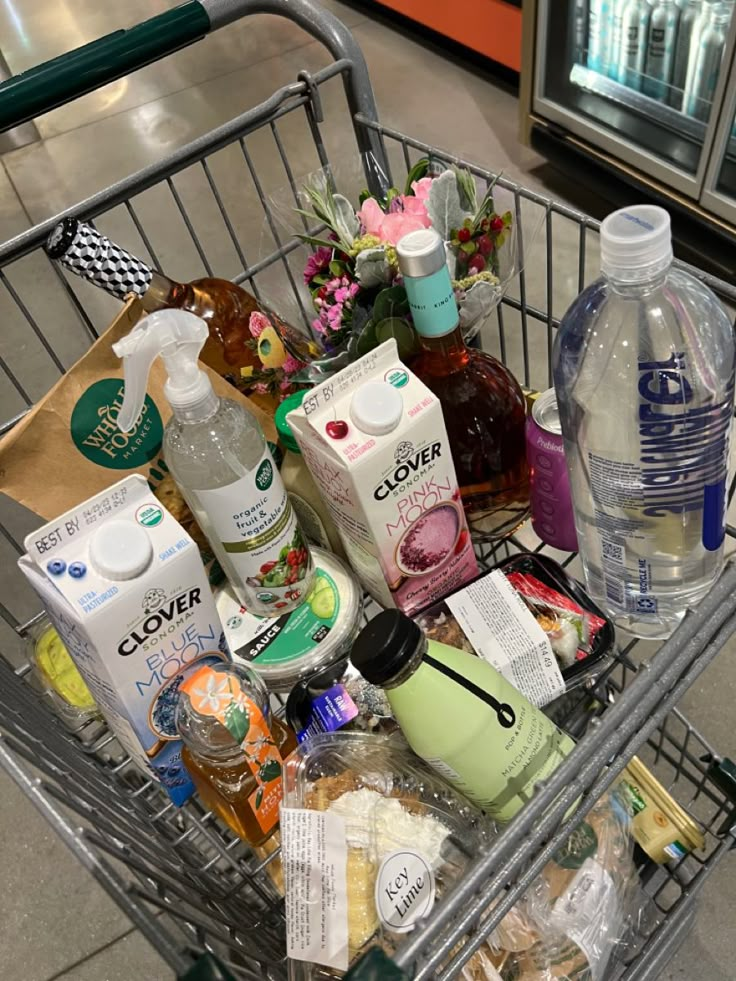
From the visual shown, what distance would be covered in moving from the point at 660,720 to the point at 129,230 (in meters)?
2.29

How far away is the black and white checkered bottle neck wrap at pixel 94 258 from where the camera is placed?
2.25ft

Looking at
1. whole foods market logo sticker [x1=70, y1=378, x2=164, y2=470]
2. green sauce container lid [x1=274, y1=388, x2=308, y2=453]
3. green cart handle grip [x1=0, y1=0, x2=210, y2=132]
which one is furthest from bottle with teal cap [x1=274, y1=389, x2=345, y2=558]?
green cart handle grip [x1=0, y1=0, x2=210, y2=132]

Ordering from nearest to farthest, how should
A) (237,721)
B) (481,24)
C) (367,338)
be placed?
(237,721) → (367,338) → (481,24)

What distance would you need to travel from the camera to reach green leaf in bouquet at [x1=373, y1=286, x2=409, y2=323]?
2.37 ft

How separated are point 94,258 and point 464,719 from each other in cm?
46

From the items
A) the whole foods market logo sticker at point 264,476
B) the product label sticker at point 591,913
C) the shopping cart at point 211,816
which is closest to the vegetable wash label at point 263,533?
the whole foods market logo sticker at point 264,476

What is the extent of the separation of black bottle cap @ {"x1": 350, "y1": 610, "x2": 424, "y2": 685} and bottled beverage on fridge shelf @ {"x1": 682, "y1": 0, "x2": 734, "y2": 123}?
1.79 m

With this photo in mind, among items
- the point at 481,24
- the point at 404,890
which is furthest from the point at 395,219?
the point at 481,24

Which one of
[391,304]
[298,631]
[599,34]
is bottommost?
[599,34]

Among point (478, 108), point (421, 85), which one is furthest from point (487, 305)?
point (421, 85)

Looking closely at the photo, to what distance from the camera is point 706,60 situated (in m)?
2.00

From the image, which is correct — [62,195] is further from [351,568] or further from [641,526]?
[641,526]

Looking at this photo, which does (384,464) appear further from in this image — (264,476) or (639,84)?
(639,84)

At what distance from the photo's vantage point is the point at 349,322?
2.53 ft
